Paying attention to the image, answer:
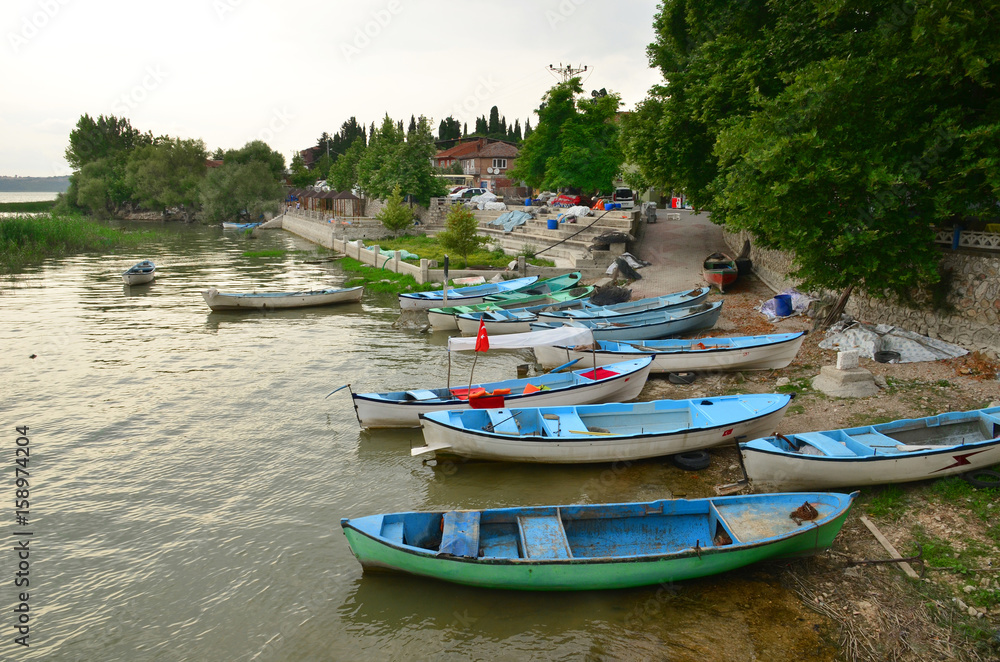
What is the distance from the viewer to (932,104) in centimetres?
1196

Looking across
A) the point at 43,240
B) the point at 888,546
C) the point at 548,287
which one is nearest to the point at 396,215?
the point at 548,287

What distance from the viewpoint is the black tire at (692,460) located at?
33.0 feet

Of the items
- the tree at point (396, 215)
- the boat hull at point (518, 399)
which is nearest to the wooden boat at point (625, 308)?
the boat hull at point (518, 399)

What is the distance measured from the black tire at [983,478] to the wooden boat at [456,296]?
15.8m

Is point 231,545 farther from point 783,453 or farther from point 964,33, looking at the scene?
point 964,33

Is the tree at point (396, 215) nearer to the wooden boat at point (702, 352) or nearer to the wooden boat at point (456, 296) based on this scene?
the wooden boat at point (456, 296)

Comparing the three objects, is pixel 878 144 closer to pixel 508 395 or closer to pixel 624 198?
pixel 508 395

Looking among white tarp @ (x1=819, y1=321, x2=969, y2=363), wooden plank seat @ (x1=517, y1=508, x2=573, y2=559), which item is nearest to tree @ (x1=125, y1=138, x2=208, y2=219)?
white tarp @ (x1=819, y1=321, x2=969, y2=363)

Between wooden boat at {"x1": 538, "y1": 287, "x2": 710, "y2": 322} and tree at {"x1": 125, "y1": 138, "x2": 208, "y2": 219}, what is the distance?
75.8 m

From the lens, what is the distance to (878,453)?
841cm

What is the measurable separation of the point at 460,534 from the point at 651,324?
1116 centimetres

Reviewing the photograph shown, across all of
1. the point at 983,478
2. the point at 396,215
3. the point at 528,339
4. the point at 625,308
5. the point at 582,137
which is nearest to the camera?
the point at 983,478

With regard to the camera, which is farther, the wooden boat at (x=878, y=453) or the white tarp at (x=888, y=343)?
the white tarp at (x=888, y=343)

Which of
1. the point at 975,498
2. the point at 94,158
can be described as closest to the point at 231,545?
the point at 975,498
